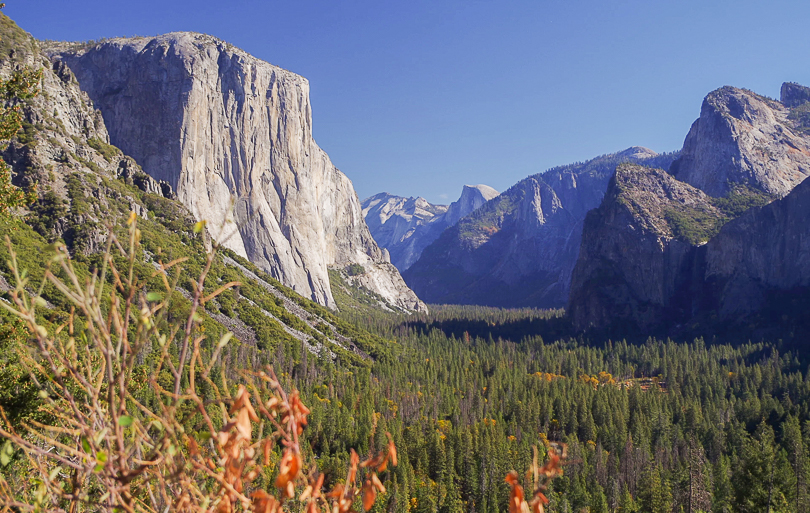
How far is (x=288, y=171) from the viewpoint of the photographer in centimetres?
12000

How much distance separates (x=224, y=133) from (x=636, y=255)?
10571 cm

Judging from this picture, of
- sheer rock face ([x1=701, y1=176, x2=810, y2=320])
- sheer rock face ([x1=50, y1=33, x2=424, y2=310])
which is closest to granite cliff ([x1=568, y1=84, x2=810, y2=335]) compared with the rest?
sheer rock face ([x1=701, y1=176, x2=810, y2=320])

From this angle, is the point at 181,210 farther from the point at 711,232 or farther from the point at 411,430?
the point at 711,232

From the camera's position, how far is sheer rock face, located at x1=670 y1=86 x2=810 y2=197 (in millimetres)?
152875

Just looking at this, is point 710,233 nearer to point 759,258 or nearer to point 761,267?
point 759,258

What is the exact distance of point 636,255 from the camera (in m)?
137

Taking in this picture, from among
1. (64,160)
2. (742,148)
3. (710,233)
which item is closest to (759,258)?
(710,233)

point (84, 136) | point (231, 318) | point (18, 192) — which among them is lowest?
point (231, 318)

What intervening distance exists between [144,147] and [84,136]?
51.1ft

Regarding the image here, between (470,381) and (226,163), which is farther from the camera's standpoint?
(226,163)

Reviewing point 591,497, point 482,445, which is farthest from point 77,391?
point 482,445

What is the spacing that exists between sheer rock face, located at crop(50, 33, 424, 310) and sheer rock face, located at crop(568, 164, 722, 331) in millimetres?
71994

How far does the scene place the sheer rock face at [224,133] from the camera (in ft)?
312

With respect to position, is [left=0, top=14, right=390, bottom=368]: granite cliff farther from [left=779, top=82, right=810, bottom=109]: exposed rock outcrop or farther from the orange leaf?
[left=779, top=82, right=810, bottom=109]: exposed rock outcrop
